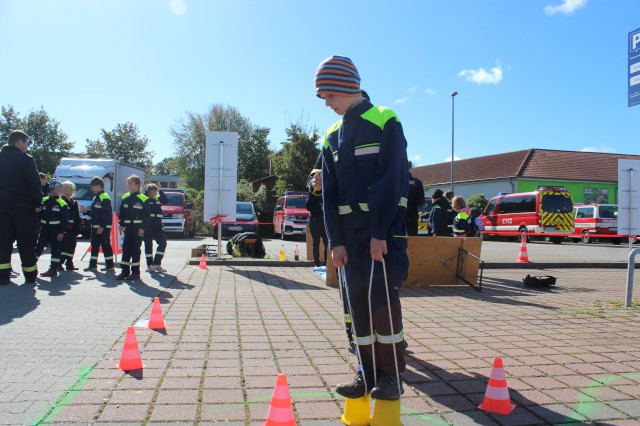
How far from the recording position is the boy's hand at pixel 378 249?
112 inches

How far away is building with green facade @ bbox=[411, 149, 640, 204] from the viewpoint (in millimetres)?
44500

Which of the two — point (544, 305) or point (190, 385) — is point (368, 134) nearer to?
point (190, 385)

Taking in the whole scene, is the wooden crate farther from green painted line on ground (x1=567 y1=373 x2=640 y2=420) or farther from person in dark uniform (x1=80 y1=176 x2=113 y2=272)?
green painted line on ground (x1=567 y1=373 x2=640 y2=420)

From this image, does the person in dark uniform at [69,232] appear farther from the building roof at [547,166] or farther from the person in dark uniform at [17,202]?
the building roof at [547,166]

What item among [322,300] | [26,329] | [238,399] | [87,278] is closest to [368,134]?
[238,399]

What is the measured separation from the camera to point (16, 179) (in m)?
8.02

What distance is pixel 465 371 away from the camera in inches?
155

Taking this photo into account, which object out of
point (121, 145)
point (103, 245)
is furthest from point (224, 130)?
point (103, 245)

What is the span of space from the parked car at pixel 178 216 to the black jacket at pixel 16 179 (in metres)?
14.0

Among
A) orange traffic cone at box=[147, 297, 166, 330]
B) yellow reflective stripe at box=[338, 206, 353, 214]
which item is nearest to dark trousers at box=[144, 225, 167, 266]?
orange traffic cone at box=[147, 297, 166, 330]

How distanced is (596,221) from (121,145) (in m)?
55.3

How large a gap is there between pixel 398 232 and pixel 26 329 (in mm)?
4044

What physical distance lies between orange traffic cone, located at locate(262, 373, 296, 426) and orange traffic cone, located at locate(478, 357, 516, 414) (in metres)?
1.28

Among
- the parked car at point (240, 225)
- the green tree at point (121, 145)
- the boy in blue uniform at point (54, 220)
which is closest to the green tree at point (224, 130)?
the green tree at point (121, 145)
